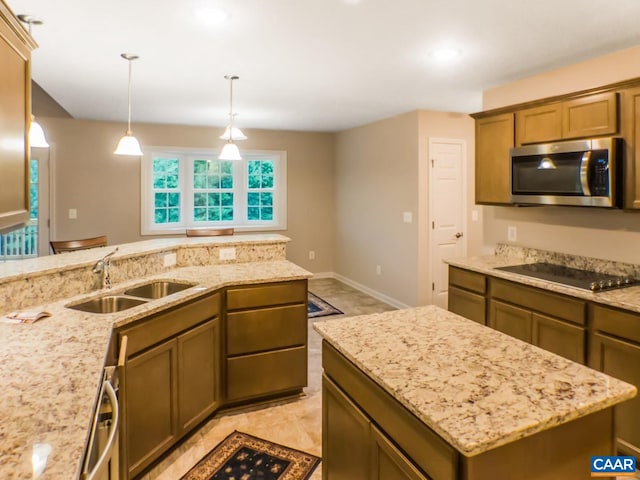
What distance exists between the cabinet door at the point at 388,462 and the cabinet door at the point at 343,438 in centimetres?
4

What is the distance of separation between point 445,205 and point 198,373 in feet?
11.8

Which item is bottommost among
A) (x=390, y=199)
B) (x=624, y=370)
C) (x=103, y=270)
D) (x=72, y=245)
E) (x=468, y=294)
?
(x=624, y=370)

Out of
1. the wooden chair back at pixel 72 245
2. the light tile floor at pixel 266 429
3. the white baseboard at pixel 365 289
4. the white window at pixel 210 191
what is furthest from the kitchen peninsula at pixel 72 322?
the white window at pixel 210 191

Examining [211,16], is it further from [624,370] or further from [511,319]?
[624,370]

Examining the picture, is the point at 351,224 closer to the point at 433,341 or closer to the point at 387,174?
the point at 387,174

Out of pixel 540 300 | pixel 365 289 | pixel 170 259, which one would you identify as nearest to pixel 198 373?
pixel 170 259

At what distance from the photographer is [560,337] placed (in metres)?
2.54

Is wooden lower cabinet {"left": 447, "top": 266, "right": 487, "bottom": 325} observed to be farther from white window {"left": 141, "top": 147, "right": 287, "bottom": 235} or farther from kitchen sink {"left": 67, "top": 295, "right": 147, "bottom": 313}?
white window {"left": 141, "top": 147, "right": 287, "bottom": 235}

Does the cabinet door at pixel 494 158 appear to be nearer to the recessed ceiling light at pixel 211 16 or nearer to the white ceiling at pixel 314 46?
the white ceiling at pixel 314 46

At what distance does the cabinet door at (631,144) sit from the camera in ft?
8.18

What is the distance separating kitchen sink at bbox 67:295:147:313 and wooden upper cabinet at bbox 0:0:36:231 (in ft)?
2.72

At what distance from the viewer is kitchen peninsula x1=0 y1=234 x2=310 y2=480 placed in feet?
3.20

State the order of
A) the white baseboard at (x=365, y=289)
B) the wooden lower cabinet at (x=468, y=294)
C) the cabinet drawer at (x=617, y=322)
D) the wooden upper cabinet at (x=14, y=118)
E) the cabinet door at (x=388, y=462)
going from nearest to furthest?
1. the cabinet door at (x=388, y=462)
2. the wooden upper cabinet at (x=14, y=118)
3. the cabinet drawer at (x=617, y=322)
4. the wooden lower cabinet at (x=468, y=294)
5. the white baseboard at (x=365, y=289)

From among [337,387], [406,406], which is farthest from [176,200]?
[406,406]
